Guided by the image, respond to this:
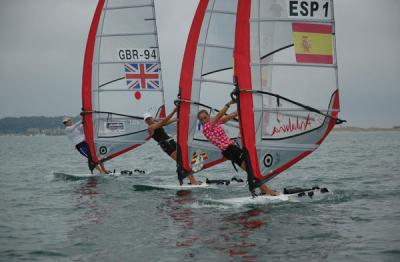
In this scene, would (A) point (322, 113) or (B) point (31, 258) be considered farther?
(A) point (322, 113)

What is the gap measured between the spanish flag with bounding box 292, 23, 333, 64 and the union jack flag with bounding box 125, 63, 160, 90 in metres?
7.82

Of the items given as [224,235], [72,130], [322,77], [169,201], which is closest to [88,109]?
[72,130]

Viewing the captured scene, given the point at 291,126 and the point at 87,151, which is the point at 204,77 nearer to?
the point at 291,126

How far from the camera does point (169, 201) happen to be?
13086 millimetres

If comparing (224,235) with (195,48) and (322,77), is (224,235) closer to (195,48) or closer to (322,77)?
(322,77)

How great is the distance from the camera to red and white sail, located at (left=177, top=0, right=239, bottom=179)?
14.7m

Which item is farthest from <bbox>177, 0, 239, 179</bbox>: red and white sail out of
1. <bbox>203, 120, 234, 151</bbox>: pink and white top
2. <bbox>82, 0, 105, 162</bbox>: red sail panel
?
<bbox>82, 0, 105, 162</bbox>: red sail panel

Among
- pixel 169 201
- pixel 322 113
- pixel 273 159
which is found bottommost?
pixel 169 201

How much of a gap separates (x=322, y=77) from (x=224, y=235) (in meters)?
3.68

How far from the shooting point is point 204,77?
586 inches

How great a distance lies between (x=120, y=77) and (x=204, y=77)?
4.31 meters

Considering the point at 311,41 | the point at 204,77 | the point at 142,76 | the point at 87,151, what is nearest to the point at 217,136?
the point at 311,41

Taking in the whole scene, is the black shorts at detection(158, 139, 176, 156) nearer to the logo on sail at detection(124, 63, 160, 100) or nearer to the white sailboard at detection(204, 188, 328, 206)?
the logo on sail at detection(124, 63, 160, 100)

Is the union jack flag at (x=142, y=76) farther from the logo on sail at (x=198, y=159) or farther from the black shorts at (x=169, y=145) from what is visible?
the logo on sail at (x=198, y=159)
